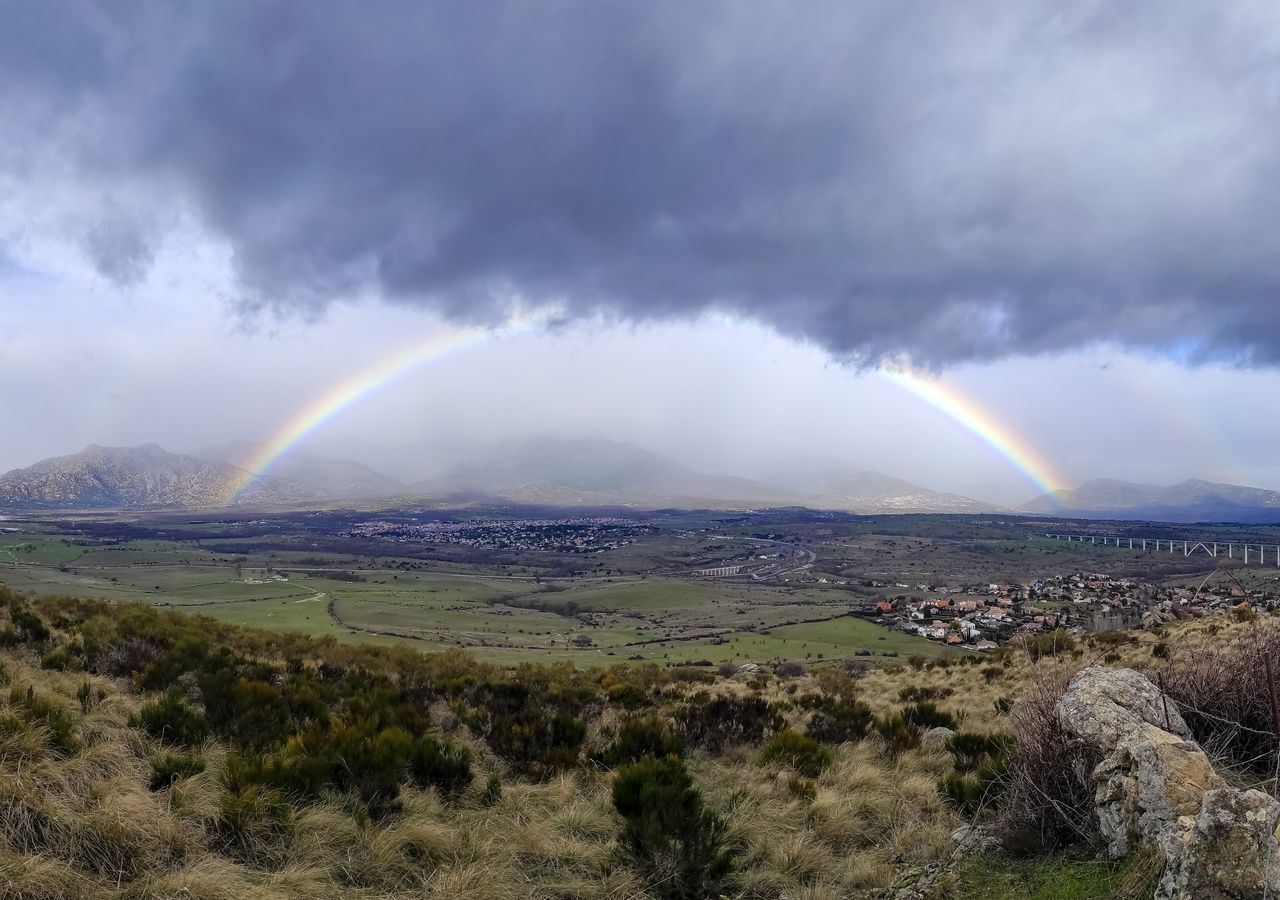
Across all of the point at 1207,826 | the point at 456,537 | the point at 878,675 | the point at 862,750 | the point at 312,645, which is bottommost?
the point at 456,537

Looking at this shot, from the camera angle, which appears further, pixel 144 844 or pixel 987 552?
pixel 987 552

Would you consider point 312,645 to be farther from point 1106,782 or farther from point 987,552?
point 987,552

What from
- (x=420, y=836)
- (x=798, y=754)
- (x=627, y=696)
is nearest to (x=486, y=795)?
(x=420, y=836)

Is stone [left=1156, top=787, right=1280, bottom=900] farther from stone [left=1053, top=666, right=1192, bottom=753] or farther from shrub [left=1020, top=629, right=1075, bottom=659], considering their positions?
shrub [left=1020, top=629, right=1075, bottom=659]

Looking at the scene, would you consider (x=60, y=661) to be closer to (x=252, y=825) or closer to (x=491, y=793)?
(x=252, y=825)

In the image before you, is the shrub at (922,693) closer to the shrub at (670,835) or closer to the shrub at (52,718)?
the shrub at (670,835)

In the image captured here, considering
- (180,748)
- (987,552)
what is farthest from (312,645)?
(987,552)
